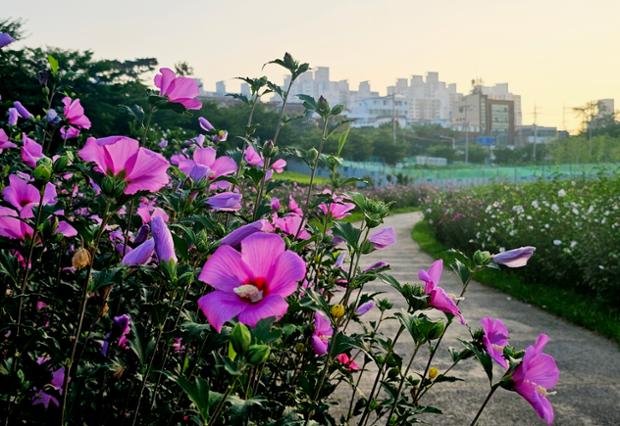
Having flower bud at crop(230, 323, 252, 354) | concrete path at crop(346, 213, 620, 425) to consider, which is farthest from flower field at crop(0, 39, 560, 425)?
concrete path at crop(346, 213, 620, 425)

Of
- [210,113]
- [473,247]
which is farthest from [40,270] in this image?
[210,113]

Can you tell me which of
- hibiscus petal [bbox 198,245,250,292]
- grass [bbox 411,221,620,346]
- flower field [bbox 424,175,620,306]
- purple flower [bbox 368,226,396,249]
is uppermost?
hibiscus petal [bbox 198,245,250,292]

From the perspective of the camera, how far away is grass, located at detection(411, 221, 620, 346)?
4.66 m

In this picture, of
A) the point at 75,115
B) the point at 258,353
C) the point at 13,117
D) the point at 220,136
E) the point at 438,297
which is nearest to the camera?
the point at 258,353

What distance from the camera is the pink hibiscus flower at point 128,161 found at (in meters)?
0.98

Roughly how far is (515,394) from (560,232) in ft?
12.3

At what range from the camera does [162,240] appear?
3.14 feet

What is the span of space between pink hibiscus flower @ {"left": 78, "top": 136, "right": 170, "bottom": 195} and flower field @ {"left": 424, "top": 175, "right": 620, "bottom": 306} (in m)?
4.93

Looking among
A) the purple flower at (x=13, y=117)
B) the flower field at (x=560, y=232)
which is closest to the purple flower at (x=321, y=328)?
the purple flower at (x=13, y=117)

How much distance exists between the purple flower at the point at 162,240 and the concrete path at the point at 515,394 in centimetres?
168

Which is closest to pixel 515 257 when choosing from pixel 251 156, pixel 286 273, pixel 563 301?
pixel 286 273

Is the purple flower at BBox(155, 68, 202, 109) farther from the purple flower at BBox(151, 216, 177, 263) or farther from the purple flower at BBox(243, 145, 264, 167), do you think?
the purple flower at BBox(243, 145, 264, 167)

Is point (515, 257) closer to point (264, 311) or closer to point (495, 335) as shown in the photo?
point (495, 335)

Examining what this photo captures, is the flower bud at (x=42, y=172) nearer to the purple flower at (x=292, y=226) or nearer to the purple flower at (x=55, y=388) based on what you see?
the purple flower at (x=55, y=388)
